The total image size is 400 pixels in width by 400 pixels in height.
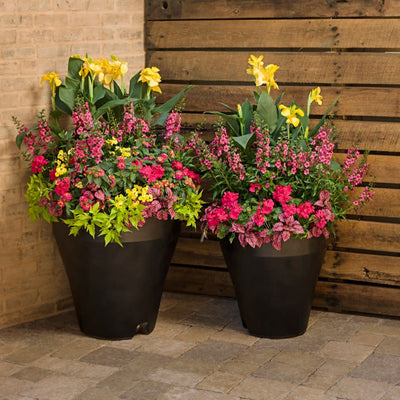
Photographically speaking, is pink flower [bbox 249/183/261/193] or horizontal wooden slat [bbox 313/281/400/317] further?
horizontal wooden slat [bbox 313/281/400/317]

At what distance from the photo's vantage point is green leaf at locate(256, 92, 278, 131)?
3369 mm

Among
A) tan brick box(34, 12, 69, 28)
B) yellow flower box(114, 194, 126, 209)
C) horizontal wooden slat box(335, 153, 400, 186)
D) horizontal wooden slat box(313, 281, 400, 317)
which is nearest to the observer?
yellow flower box(114, 194, 126, 209)

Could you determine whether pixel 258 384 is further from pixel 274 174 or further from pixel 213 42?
pixel 213 42

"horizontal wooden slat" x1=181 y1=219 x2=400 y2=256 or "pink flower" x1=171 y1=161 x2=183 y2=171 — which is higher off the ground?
"pink flower" x1=171 y1=161 x2=183 y2=171

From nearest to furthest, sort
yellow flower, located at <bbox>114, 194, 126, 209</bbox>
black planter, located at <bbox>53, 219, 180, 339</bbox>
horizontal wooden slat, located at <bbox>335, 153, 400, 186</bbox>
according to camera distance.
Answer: yellow flower, located at <bbox>114, 194, 126, 209</bbox> < black planter, located at <bbox>53, 219, 180, 339</bbox> < horizontal wooden slat, located at <bbox>335, 153, 400, 186</bbox>

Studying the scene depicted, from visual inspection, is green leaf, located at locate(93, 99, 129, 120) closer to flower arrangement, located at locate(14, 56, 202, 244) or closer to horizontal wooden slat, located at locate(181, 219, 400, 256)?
flower arrangement, located at locate(14, 56, 202, 244)

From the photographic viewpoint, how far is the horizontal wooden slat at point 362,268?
371cm

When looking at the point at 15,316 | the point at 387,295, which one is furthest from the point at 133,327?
the point at 387,295

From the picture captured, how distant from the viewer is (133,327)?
11.2 ft

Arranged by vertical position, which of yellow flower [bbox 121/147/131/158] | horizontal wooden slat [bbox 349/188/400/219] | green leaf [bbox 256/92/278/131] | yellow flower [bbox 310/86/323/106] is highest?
yellow flower [bbox 310/86/323/106]

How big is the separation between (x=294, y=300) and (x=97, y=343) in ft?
2.80

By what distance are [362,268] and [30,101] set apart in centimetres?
170

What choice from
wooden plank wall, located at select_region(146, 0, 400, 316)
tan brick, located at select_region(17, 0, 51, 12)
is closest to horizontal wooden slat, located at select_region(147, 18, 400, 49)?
wooden plank wall, located at select_region(146, 0, 400, 316)

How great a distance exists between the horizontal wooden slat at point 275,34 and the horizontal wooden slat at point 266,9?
0.09 ft
